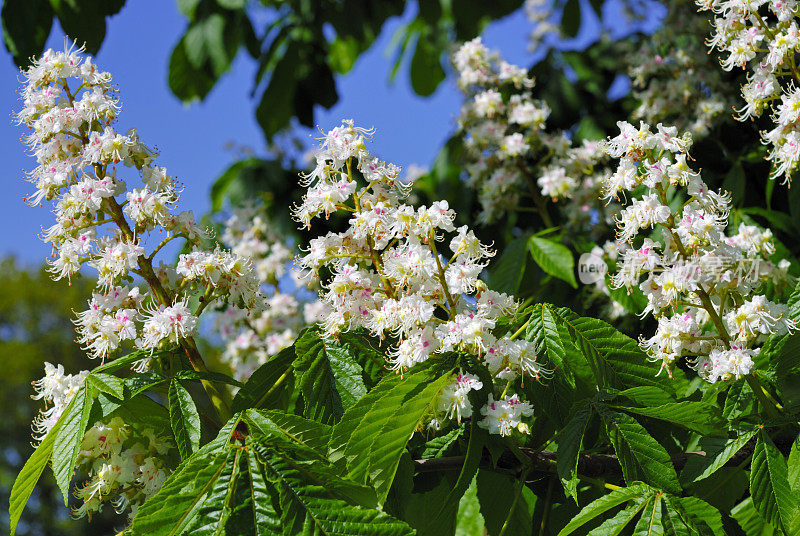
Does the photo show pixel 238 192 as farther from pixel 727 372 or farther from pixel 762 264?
pixel 727 372

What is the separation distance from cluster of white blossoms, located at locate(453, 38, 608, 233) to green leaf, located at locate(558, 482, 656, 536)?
210cm

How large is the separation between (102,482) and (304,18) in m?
2.83

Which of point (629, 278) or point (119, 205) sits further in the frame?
point (119, 205)

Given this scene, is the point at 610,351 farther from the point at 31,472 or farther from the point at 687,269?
the point at 31,472

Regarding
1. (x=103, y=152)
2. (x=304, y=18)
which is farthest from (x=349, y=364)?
(x=304, y=18)

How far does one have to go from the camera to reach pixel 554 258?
2898 millimetres

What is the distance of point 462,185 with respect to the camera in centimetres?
418

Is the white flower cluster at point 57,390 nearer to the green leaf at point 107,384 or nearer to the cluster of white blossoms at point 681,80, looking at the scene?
the green leaf at point 107,384

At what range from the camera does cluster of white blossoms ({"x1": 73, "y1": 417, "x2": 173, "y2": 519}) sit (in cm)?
185

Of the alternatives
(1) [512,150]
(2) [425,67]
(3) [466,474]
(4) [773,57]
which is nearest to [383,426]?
(3) [466,474]

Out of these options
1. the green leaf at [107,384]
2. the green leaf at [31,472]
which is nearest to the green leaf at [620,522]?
the green leaf at [107,384]

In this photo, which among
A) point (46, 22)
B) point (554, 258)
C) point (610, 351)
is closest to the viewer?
point (610, 351)

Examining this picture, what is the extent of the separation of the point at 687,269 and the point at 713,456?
1.30ft

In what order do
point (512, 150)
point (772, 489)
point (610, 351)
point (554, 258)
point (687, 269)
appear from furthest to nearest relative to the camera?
1. point (512, 150)
2. point (554, 258)
3. point (610, 351)
4. point (687, 269)
5. point (772, 489)
